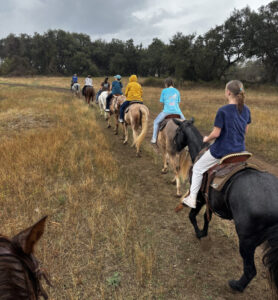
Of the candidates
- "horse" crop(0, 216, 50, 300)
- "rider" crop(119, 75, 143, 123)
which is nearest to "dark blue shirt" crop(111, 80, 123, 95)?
"rider" crop(119, 75, 143, 123)

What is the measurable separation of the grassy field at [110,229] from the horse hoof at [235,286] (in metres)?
0.10

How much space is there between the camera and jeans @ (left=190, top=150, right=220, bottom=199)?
3.14m

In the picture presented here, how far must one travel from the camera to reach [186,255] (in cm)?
338

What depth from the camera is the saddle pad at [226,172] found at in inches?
103

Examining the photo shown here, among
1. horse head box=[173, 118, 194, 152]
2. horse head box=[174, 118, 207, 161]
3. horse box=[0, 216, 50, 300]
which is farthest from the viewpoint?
horse head box=[173, 118, 194, 152]

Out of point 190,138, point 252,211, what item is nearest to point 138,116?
point 190,138

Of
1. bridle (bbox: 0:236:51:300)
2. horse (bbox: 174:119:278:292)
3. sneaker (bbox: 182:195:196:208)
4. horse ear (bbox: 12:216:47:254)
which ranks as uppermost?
horse ear (bbox: 12:216:47:254)

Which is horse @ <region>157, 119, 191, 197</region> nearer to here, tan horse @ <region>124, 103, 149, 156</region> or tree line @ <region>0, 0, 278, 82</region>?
tan horse @ <region>124, 103, 149, 156</region>

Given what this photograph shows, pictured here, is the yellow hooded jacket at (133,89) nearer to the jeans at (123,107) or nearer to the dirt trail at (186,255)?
the jeans at (123,107)

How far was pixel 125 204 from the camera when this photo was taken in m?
4.63

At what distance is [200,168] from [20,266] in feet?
9.09

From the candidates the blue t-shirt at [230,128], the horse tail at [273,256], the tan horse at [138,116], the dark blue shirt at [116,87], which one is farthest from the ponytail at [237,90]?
the dark blue shirt at [116,87]

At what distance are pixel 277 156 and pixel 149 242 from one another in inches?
253

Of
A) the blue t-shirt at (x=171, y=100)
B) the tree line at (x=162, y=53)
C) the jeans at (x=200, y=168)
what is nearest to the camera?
the jeans at (x=200, y=168)
